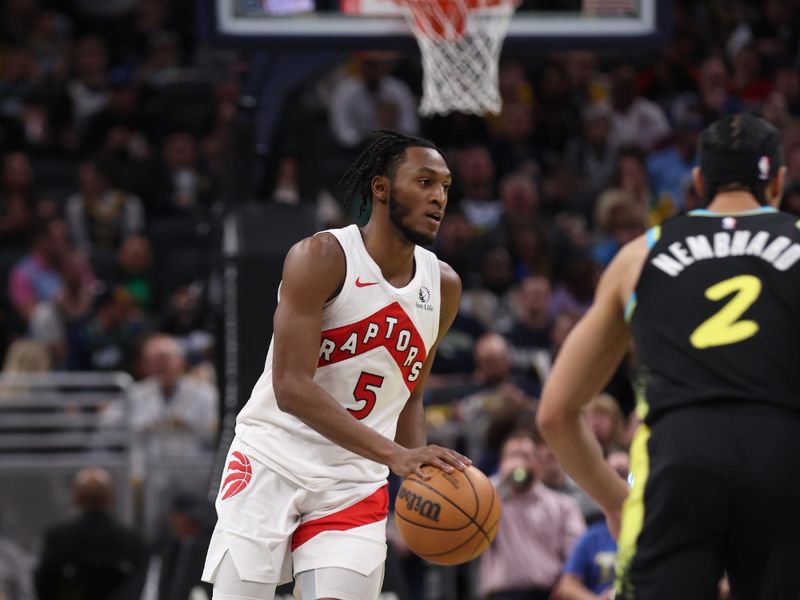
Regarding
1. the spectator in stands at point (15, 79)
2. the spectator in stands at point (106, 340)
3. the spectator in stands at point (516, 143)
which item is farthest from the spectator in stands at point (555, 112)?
the spectator in stands at point (15, 79)

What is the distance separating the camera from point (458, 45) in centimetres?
848

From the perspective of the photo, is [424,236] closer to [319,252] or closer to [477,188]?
[319,252]

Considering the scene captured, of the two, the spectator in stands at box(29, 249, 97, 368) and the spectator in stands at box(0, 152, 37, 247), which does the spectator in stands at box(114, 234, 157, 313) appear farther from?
the spectator in stands at box(0, 152, 37, 247)

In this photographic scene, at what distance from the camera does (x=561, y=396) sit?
419 cm

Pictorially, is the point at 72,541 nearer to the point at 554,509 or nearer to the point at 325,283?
the point at 554,509

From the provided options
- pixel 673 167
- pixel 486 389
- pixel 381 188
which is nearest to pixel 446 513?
pixel 381 188

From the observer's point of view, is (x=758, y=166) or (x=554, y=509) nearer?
(x=758, y=166)

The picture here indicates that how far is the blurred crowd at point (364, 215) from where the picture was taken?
9.27 meters

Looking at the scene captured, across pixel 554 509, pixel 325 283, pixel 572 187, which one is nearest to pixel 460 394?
pixel 554 509

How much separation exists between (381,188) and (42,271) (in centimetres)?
803

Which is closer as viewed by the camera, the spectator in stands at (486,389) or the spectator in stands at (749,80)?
the spectator in stands at (486,389)

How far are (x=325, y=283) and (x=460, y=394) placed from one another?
5280 mm

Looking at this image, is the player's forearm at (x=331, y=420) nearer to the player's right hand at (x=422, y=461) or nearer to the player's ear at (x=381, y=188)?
the player's right hand at (x=422, y=461)

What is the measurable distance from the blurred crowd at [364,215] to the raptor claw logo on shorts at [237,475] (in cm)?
312
